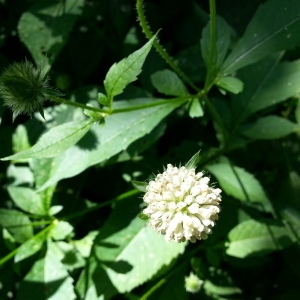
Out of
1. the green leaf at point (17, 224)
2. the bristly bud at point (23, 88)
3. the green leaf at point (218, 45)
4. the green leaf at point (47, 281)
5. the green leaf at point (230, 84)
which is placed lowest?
the green leaf at point (47, 281)

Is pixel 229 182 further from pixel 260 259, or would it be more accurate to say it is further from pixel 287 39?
pixel 287 39

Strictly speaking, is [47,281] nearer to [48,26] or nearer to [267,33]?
[48,26]

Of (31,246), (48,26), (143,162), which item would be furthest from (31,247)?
(48,26)

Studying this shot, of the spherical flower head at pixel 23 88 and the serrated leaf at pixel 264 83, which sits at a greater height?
the spherical flower head at pixel 23 88

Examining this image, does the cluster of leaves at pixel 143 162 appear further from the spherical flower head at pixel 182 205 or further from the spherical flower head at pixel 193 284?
Result: the spherical flower head at pixel 182 205

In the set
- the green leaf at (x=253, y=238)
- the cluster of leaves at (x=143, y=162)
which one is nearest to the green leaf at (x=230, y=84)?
the cluster of leaves at (x=143, y=162)

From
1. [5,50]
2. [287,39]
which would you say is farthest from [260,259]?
[5,50]
